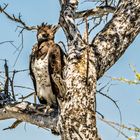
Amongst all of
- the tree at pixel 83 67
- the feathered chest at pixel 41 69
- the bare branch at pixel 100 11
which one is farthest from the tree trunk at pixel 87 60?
the feathered chest at pixel 41 69

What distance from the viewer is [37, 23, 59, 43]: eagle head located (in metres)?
5.04

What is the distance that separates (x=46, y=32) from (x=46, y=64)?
1.38 ft

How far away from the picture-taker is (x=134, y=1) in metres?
4.15

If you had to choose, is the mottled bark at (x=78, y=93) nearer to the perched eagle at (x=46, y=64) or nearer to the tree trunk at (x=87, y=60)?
the tree trunk at (x=87, y=60)

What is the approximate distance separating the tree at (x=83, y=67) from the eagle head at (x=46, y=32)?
977 millimetres

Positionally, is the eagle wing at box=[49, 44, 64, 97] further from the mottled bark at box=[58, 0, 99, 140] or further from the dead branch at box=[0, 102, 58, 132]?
the mottled bark at box=[58, 0, 99, 140]

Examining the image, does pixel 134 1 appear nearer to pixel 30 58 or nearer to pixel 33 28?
pixel 33 28

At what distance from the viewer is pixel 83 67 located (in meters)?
3.61

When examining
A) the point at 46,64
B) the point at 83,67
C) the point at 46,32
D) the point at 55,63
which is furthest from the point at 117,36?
the point at 46,32

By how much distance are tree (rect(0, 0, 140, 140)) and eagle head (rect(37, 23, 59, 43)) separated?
977 millimetres

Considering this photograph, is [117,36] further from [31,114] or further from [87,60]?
[31,114]

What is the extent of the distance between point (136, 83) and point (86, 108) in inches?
45.9

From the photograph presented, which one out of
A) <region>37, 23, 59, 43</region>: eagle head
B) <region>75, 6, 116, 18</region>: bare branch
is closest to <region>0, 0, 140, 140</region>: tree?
<region>75, 6, 116, 18</region>: bare branch

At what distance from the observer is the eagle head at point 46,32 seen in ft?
16.5
